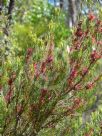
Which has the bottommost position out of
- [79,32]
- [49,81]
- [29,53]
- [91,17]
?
[49,81]

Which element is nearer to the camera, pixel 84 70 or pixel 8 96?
pixel 84 70

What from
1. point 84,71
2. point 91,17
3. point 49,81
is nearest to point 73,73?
point 84,71

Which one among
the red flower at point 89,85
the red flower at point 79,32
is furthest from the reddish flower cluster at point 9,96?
the red flower at point 79,32

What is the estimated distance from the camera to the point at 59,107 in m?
4.44

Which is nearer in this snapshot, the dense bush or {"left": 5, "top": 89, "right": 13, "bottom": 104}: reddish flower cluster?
the dense bush

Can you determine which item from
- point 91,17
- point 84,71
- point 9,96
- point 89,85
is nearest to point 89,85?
point 89,85

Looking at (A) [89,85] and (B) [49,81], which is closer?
(B) [49,81]

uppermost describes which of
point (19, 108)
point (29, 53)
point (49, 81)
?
point (29, 53)

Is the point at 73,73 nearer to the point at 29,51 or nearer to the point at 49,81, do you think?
the point at 49,81

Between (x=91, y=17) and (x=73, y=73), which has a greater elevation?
A: (x=91, y=17)

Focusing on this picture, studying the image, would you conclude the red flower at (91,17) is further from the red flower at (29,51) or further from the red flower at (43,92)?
the red flower at (43,92)

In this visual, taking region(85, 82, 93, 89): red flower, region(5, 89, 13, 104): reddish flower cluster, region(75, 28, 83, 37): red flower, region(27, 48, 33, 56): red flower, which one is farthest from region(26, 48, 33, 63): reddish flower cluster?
region(85, 82, 93, 89): red flower

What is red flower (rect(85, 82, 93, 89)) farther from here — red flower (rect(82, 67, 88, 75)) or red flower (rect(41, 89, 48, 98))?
red flower (rect(41, 89, 48, 98))

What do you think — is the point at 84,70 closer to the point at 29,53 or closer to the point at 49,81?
the point at 49,81
